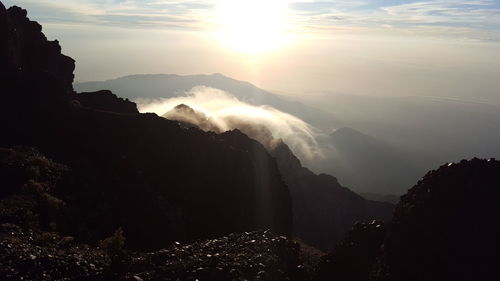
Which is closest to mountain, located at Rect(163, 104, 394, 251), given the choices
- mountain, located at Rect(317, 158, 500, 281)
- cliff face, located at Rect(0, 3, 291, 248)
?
cliff face, located at Rect(0, 3, 291, 248)

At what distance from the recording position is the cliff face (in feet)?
139

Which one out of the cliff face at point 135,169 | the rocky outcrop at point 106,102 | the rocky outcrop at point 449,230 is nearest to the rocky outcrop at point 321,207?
the cliff face at point 135,169

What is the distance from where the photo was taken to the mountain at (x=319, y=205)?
12081 cm

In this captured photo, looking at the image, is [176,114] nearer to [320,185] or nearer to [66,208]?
Answer: [320,185]

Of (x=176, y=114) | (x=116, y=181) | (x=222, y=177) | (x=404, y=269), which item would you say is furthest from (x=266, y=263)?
(x=176, y=114)

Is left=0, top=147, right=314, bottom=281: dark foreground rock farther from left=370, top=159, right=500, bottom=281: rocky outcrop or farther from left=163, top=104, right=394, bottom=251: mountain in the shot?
left=163, top=104, right=394, bottom=251: mountain

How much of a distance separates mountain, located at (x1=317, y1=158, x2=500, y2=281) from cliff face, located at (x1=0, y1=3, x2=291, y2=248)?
2218 centimetres

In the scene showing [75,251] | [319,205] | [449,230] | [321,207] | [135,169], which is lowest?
[321,207]

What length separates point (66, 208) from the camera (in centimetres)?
3700

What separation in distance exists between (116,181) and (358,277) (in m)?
26.7

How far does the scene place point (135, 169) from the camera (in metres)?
51.4

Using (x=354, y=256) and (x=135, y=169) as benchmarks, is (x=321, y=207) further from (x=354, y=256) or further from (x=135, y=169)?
(x=354, y=256)

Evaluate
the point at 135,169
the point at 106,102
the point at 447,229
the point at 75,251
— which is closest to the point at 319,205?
the point at 106,102

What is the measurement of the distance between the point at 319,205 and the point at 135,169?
90.5 m
